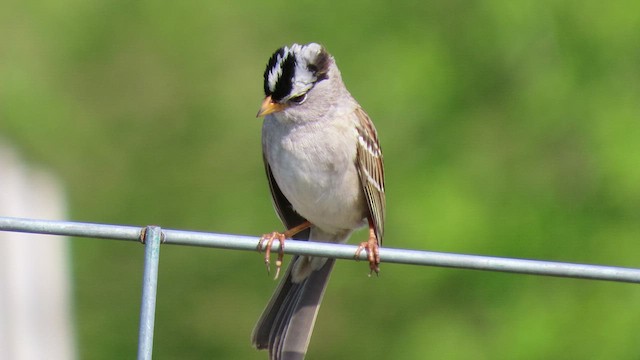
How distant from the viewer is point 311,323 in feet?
12.8

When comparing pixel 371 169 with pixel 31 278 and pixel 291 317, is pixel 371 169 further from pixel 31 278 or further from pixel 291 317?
pixel 31 278

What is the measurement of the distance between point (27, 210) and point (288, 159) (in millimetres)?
1350

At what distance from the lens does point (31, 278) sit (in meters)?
5.09

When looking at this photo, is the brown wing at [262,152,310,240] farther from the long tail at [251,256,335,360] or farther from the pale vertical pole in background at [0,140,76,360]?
the pale vertical pole in background at [0,140,76,360]

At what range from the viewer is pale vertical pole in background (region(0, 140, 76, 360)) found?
16.0ft

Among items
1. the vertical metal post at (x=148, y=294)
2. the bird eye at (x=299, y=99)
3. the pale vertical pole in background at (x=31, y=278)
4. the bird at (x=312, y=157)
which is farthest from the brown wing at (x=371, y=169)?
the vertical metal post at (x=148, y=294)

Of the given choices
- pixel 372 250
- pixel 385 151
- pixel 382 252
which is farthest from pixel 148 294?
pixel 385 151

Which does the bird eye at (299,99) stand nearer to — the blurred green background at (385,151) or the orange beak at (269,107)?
the orange beak at (269,107)

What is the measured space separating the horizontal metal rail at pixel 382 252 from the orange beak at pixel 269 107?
131 centimetres

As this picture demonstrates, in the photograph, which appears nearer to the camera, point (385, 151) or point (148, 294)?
point (148, 294)

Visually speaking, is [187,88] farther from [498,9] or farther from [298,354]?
[298,354]

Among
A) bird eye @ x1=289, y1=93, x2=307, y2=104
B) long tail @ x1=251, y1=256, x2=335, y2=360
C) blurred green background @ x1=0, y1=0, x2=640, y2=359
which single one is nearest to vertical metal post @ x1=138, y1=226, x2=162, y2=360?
long tail @ x1=251, y1=256, x2=335, y2=360

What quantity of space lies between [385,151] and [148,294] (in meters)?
2.98

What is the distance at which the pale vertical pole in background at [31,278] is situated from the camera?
487cm
